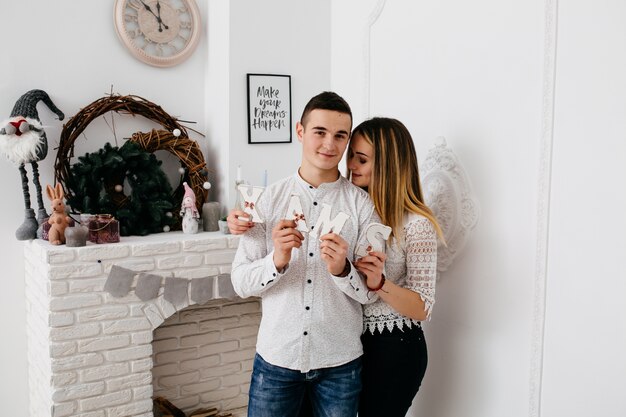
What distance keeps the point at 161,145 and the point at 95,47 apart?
1.97 ft

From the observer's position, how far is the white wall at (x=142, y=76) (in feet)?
8.21

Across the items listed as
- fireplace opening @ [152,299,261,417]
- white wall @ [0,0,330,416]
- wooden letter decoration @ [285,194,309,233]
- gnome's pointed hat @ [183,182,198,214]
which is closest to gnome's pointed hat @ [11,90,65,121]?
white wall @ [0,0,330,416]

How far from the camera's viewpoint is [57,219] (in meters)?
2.28

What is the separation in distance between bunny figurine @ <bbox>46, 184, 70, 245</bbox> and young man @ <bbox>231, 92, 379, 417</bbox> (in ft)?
3.57

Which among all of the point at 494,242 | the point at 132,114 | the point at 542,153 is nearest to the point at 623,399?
the point at 494,242

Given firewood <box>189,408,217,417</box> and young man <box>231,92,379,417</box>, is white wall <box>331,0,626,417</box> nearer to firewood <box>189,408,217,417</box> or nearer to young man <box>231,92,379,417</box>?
young man <box>231,92,379,417</box>

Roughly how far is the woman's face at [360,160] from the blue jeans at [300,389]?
2.00ft

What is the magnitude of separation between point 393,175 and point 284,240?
1.62 ft

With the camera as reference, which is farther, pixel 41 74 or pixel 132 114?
pixel 132 114

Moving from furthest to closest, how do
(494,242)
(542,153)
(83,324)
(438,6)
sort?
(83,324), (438,6), (494,242), (542,153)

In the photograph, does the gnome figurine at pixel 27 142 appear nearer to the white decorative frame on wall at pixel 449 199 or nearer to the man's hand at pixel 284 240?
the man's hand at pixel 284 240

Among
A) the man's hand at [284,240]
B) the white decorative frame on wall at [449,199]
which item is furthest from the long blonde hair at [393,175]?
the man's hand at [284,240]

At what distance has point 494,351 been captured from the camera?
1.88 metres

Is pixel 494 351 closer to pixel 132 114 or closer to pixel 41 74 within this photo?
pixel 132 114
